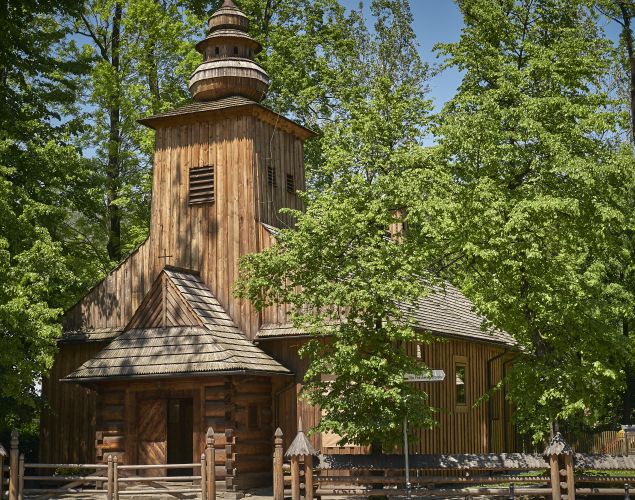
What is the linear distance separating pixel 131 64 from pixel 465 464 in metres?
23.9

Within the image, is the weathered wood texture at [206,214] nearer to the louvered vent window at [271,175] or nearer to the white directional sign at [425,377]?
the louvered vent window at [271,175]

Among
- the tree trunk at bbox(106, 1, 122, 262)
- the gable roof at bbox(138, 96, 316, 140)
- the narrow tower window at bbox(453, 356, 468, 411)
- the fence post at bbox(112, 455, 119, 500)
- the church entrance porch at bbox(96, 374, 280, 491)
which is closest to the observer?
the fence post at bbox(112, 455, 119, 500)

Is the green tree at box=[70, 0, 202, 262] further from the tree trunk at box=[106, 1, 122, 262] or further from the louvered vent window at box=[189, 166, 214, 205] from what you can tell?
the louvered vent window at box=[189, 166, 214, 205]

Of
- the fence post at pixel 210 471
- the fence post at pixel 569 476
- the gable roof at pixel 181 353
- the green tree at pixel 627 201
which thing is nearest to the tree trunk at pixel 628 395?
the green tree at pixel 627 201

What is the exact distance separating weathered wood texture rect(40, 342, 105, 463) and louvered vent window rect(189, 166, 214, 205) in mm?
5014

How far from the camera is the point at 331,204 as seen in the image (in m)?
20.2

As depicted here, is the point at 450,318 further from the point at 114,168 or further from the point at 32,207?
the point at 114,168

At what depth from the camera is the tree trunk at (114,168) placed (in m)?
35.3

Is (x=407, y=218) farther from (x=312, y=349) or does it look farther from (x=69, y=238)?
(x=69, y=238)

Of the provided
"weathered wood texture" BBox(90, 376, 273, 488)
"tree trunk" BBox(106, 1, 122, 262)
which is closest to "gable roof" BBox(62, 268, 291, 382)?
"weathered wood texture" BBox(90, 376, 273, 488)

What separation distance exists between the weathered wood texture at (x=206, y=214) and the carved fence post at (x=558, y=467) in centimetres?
1049

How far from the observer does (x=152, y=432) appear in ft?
76.7

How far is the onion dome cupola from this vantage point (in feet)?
90.0

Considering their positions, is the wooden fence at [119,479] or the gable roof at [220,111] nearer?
the wooden fence at [119,479]
